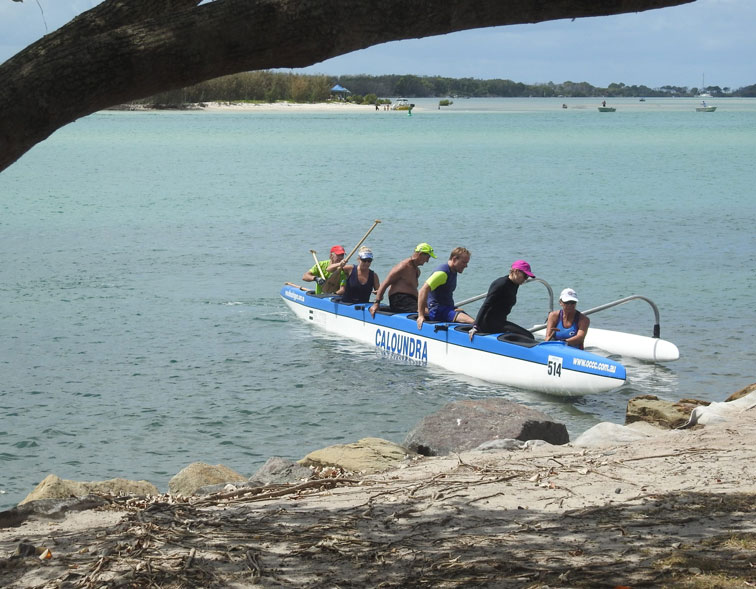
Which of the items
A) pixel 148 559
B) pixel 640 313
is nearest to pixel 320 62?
pixel 148 559

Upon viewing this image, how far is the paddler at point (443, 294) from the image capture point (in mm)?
13008

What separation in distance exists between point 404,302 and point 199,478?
6.69m

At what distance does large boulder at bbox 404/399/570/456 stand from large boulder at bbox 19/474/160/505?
90.8 inches

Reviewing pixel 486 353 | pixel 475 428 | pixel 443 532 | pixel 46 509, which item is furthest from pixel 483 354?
pixel 443 532

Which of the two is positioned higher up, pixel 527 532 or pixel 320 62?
pixel 320 62

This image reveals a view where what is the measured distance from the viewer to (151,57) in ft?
12.1

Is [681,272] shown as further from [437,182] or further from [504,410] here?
[437,182]

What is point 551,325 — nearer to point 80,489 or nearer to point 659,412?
point 659,412

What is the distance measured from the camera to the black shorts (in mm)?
14453

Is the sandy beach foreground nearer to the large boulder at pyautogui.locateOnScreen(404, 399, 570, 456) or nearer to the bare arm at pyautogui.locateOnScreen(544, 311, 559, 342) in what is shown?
the large boulder at pyautogui.locateOnScreen(404, 399, 570, 456)

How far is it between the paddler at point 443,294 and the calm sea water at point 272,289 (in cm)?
75

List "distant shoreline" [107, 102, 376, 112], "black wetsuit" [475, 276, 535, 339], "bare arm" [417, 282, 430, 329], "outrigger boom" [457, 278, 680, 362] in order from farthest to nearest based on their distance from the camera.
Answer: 1. "distant shoreline" [107, 102, 376, 112]
2. "outrigger boom" [457, 278, 680, 362]
3. "bare arm" [417, 282, 430, 329]
4. "black wetsuit" [475, 276, 535, 339]

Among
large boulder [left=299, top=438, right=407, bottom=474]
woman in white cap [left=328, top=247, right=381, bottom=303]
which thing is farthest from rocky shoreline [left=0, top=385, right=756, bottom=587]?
woman in white cap [left=328, top=247, right=381, bottom=303]

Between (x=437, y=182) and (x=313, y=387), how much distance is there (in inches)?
1342
